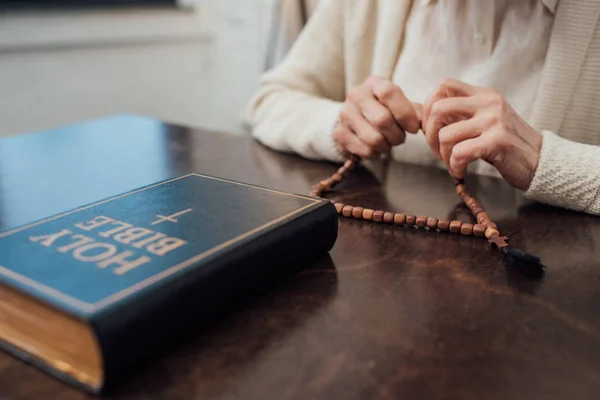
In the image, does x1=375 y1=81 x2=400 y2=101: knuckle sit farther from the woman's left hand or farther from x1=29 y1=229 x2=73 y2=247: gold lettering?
x1=29 y1=229 x2=73 y2=247: gold lettering

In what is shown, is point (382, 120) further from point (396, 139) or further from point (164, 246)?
point (164, 246)

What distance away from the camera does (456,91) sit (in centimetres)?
71

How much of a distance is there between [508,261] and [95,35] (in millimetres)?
1510

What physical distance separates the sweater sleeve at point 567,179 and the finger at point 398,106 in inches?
6.5

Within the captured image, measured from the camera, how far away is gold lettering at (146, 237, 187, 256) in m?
0.39

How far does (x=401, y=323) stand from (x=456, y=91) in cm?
39

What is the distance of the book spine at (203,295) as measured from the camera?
1.07 feet

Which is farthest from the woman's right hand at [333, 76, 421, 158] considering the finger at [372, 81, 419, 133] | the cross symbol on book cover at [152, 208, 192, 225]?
the cross symbol on book cover at [152, 208, 192, 225]

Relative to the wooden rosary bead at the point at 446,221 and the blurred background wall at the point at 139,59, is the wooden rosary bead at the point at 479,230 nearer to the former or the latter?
the wooden rosary bead at the point at 446,221

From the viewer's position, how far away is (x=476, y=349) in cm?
39

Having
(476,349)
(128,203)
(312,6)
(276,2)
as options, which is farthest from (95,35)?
(476,349)

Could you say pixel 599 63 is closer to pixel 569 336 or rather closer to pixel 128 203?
pixel 569 336

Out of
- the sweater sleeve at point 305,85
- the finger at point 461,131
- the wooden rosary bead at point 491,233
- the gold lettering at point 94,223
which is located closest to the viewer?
the gold lettering at point 94,223

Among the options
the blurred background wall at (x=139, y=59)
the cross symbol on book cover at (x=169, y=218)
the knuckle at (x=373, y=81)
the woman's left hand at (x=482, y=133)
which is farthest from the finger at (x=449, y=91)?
the blurred background wall at (x=139, y=59)
